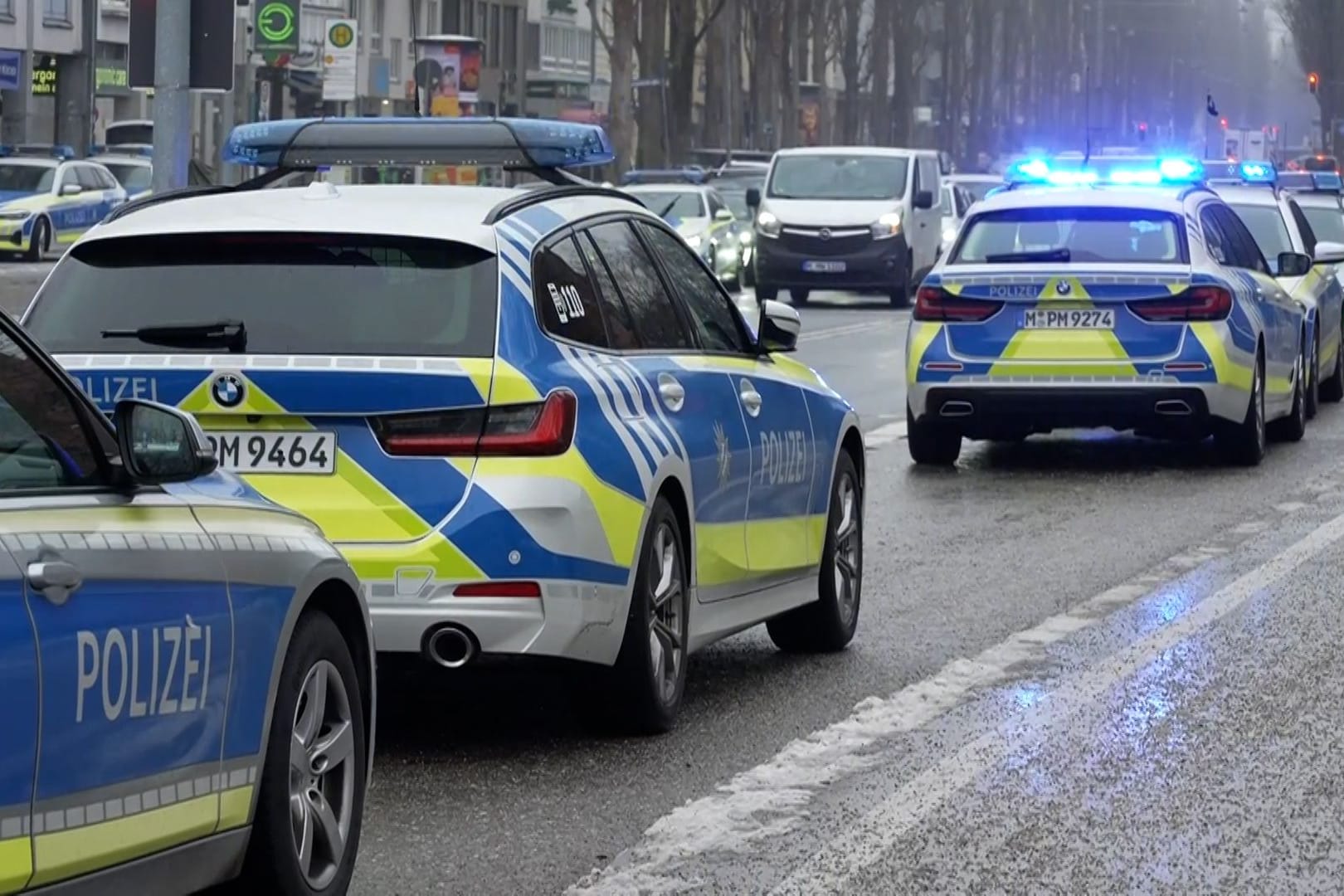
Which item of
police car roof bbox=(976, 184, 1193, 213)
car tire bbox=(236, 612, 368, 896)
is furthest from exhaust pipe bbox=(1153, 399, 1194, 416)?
car tire bbox=(236, 612, 368, 896)

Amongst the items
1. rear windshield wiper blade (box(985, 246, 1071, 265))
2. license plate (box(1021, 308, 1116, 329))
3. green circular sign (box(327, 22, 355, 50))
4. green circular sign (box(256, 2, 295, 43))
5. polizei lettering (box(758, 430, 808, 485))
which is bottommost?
polizei lettering (box(758, 430, 808, 485))

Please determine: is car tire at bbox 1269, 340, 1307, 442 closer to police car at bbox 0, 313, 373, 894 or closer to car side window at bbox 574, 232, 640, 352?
car side window at bbox 574, 232, 640, 352

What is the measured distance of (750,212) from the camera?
48.7m

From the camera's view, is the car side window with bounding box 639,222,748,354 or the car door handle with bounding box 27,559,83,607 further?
the car side window with bounding box 639,222,748,354

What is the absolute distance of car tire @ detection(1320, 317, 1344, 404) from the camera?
2194cm

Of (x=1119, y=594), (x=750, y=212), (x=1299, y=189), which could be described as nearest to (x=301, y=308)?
(x=1119, y=594)

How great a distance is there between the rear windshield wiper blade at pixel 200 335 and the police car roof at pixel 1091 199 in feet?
30.7

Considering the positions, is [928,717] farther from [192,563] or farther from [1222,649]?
[192,563]

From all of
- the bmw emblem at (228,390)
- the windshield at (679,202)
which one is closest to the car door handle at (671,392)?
the bmw emblem at (228,390)

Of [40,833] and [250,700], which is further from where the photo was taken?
[250,700]

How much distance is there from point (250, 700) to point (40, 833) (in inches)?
35.8

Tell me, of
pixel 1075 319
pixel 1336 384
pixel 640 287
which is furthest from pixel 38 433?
pixel 1336 384

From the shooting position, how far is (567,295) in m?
7.69

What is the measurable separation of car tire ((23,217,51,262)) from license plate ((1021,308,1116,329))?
98.3ft
